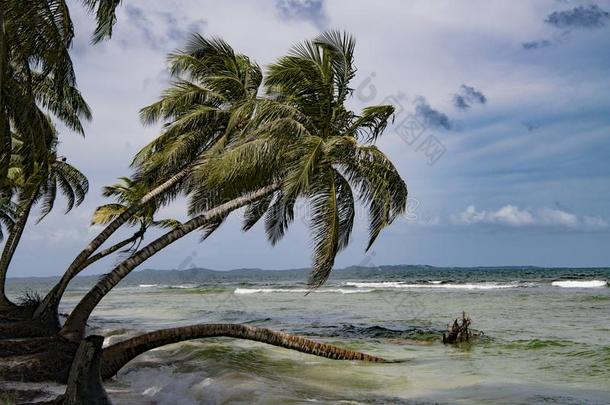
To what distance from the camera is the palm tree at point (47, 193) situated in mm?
18859

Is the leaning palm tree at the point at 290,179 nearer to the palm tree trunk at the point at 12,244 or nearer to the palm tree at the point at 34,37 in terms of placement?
the palm tree at the point at 34,37

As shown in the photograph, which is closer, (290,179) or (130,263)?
(290,179)

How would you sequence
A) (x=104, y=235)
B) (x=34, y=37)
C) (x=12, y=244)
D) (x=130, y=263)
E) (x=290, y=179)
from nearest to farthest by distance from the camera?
1. (x=34, y=37)
2. (x=290, y=179)
3. (x=130, y=263)
4. (x=104, y=235)
5. (x=12, y=244)

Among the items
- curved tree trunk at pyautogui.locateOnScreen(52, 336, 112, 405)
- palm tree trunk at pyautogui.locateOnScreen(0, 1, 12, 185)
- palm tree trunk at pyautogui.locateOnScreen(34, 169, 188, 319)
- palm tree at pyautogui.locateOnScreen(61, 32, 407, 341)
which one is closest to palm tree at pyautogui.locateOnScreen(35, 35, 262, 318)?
palm tree trunk at pyautogui.locateOnScreen(34, 169, 188, 319)

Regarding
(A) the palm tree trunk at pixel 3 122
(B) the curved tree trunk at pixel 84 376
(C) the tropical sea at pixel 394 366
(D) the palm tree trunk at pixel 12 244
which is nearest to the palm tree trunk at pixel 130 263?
(C) the tropical sea at pixel 394 366

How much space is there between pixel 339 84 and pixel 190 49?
15.6ft

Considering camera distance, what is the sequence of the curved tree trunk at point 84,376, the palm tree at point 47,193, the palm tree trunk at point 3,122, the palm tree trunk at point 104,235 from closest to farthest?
the curved tree trunk at point 84,376 → the palm tree trunk at point 3,122 → the palm tree trunk at point 104,235 → the palm tree at point 47,193

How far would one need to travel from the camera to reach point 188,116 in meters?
14.2

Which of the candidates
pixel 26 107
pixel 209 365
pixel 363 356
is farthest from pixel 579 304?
pixel 26 107

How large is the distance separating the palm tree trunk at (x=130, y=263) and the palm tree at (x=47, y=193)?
7163 mm

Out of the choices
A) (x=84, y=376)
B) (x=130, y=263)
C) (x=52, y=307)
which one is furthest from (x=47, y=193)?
(x=84, y=376)

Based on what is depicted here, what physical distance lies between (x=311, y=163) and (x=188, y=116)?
16.1 feet

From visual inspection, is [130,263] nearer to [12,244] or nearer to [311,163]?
[311,163]

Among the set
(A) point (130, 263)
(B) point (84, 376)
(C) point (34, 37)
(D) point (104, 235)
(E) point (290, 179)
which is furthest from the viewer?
(D) point (104, 235)
